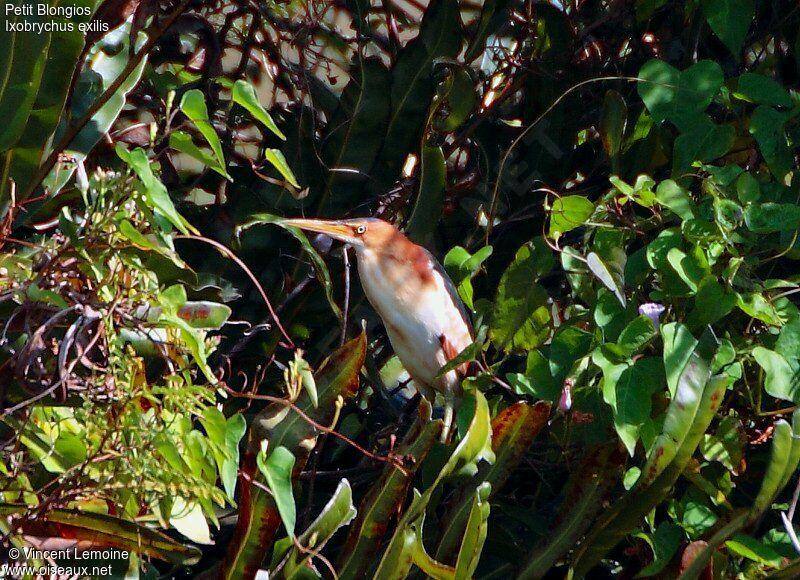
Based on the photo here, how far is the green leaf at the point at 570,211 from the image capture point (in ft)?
5.84

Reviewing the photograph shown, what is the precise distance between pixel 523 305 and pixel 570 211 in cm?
20

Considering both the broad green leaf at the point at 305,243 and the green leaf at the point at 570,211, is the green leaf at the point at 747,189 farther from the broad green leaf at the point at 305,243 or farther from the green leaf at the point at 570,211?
the broad green leaf at the point at 305,243

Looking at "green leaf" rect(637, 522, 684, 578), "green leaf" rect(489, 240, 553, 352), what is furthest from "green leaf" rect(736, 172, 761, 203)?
"green leaf" rect(637, 522, 684, 578)

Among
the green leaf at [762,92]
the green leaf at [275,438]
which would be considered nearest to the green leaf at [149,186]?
the green leaf at [275,438]

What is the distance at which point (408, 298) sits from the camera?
2201 millimetres

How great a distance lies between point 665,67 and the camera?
1856 millimetres

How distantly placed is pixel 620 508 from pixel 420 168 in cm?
76

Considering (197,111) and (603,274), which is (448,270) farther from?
(197,111)

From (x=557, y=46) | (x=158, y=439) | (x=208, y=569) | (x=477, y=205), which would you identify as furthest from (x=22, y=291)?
(x=557, y=46)

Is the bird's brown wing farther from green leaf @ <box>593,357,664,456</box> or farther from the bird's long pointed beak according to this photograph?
green leaf @ <box>593,357,664,456</box>

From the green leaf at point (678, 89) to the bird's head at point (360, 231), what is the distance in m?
0.59

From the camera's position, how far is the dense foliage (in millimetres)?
1475

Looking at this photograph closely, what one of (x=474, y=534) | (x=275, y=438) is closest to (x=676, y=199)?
(x=474, y=534)

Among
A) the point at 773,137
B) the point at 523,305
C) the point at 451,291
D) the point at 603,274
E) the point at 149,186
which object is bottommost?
the point at 451,291
